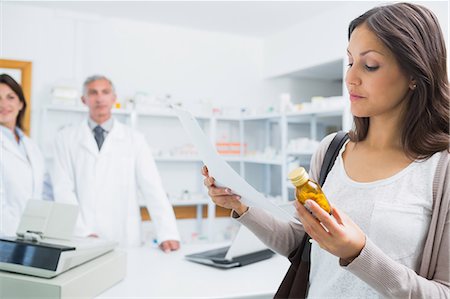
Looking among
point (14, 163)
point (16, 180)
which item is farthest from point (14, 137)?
point (16, 180)

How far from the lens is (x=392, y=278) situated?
0.81 m

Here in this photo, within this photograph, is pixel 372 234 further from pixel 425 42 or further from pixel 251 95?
pixel 251 95

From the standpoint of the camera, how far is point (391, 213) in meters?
0.92

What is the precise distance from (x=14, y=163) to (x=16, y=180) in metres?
0.11

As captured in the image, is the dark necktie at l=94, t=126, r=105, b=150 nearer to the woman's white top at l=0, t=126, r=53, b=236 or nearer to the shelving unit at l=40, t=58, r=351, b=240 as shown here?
the woman's white top at l=0, t=126, r=53, b=236

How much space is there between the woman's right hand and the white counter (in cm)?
36

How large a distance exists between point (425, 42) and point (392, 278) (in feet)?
1.70

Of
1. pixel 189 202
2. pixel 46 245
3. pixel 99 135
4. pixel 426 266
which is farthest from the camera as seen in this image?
pixel 189 202

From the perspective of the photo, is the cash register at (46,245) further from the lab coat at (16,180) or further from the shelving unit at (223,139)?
the shelving unit at (223,139)

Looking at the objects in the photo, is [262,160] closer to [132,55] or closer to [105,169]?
[132,55]

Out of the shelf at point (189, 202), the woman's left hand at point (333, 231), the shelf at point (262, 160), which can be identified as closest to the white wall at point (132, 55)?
the shelf at point (262, 160)

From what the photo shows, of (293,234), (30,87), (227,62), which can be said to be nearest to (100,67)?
(30,87)

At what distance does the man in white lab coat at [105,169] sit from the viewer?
9.05 feet

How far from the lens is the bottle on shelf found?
31.1 inches
